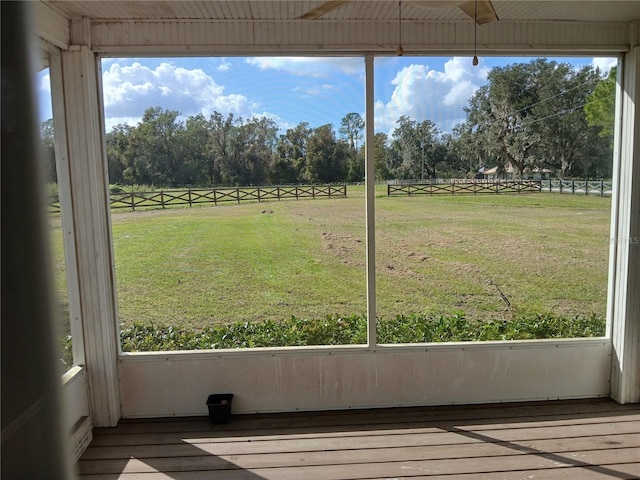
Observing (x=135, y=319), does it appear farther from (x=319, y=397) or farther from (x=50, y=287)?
(x=50, y=287)

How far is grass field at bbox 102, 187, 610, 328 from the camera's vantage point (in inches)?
128

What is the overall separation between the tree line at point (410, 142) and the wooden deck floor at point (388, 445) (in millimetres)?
1688

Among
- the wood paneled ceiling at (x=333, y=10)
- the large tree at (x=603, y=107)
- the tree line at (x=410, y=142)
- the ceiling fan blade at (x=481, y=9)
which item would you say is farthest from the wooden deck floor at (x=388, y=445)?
the wood paneled ceiling at (x=333, y=10)

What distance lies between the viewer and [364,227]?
3.31m

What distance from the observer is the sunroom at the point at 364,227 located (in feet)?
9.35

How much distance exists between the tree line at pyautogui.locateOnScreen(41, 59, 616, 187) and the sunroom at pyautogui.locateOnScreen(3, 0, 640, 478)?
0.13 meters

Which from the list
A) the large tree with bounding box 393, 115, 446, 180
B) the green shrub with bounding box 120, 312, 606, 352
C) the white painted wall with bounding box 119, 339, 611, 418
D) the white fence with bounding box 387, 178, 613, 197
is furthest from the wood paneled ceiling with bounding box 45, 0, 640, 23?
the white painted wall with bounding box 119, 339, 611, 418

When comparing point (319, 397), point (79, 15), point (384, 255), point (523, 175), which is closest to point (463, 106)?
point (523, 175)

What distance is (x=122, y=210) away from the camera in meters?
3.16

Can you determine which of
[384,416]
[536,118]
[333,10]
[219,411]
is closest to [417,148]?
[536,118]

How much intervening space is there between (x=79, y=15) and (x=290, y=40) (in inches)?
51.7

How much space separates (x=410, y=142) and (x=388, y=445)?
2048 mm

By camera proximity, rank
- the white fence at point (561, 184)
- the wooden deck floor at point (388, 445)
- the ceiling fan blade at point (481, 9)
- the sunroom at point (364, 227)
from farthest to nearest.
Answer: the white fence at point (561, 184) → the sunroom at point (364, 227) → the wooden deck floor at point (388, 445) → the ceiling fan blade at point (481, 9)

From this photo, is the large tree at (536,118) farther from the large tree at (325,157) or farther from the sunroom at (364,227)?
the large tree at (325,157)
